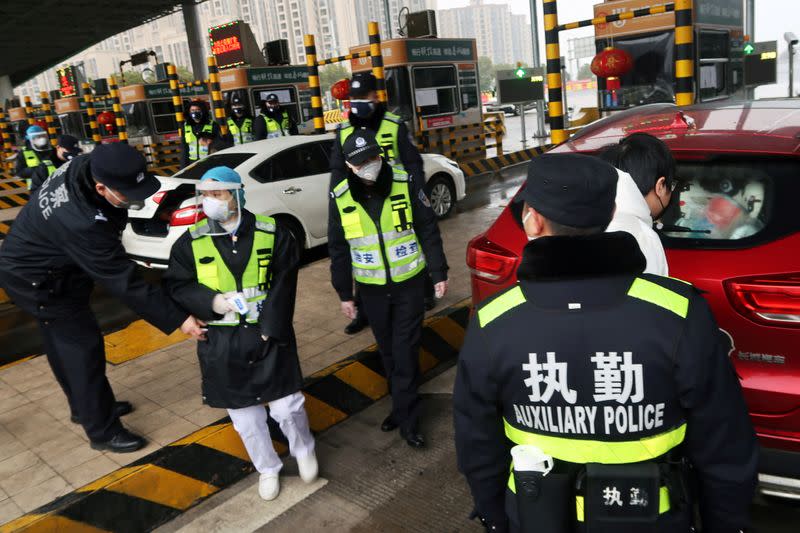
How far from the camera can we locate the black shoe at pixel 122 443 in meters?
3.53

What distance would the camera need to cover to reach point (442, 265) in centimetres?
368

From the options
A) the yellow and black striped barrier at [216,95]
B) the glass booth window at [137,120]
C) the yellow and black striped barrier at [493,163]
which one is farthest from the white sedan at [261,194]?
the glass booth window at [137,120]

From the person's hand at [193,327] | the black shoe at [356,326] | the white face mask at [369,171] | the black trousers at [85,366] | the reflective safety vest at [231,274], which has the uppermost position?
the white face mask at [369,171]

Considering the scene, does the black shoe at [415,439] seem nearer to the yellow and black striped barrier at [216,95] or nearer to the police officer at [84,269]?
the police officer at [84,269]

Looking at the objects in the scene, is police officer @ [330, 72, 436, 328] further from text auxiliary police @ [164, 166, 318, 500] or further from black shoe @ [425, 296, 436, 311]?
text auxiliary police @ [164, 166, 318, 500]

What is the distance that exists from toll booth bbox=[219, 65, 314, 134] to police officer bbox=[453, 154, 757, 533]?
14879 mm

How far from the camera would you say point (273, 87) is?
1652cm

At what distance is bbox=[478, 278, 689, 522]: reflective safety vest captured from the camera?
147 cm

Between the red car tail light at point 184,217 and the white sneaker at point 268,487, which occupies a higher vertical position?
the red car tail light at point 184,217

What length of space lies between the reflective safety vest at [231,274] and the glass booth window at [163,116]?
62.5ft

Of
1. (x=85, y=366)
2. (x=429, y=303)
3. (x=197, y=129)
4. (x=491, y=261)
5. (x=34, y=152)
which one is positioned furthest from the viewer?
(x=197, y=129)

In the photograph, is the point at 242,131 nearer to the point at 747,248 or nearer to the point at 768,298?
the point at 747,248

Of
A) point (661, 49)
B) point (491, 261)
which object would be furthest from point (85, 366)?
point (661, 49)

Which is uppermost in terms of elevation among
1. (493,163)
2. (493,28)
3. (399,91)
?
(493,28)
